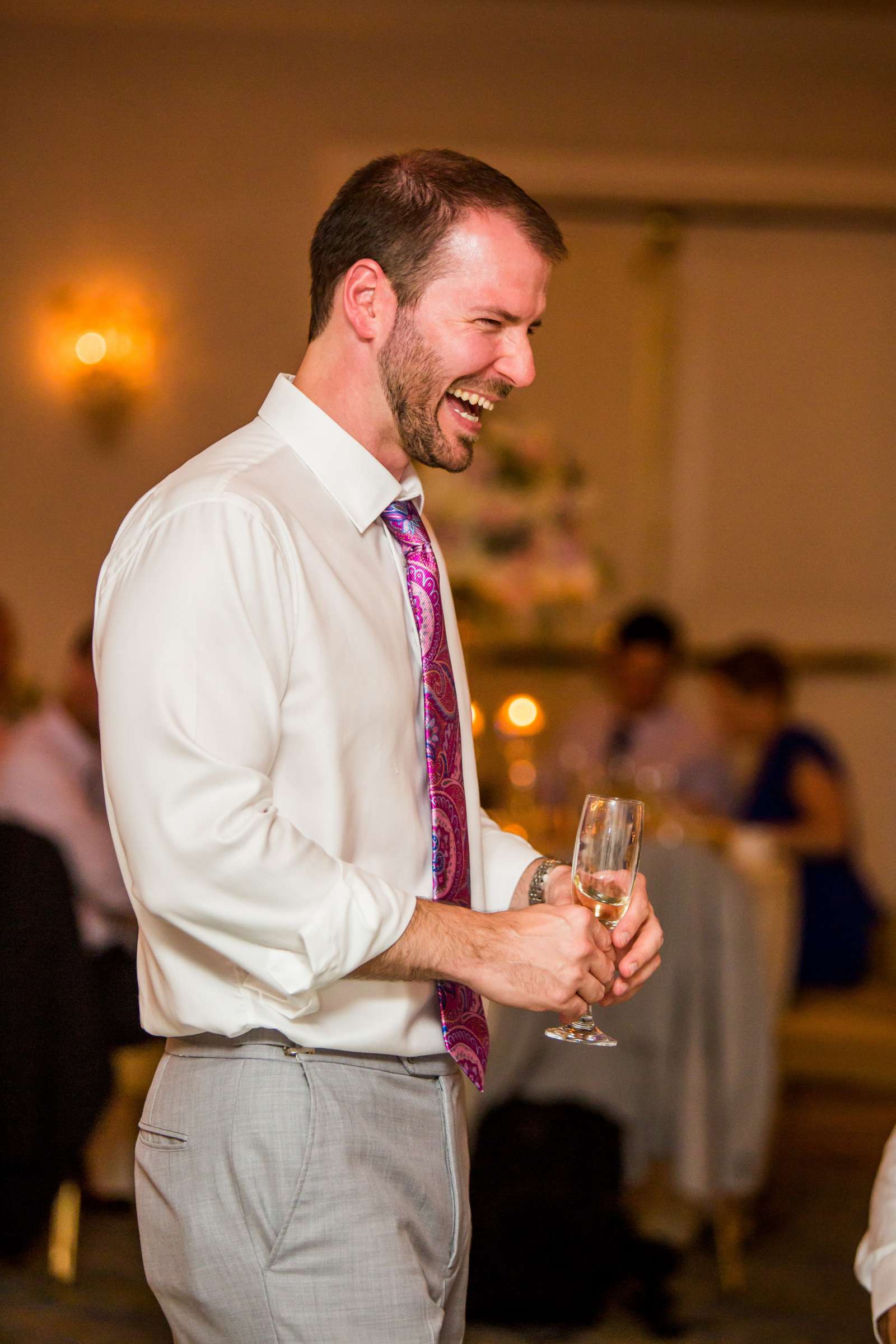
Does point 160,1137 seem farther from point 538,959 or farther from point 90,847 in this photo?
point 90,847

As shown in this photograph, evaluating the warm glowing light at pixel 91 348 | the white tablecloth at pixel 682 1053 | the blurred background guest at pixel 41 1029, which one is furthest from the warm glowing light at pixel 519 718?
the warm glowing light at pixel 91 348

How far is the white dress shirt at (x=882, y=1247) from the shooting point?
155 cm

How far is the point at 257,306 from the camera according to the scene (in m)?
5.35

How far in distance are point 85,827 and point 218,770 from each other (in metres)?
2.29

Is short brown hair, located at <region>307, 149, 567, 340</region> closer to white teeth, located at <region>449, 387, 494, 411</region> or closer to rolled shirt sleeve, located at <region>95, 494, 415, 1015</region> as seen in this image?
white teeth, located at <region>449, 387, 494, 411</region>

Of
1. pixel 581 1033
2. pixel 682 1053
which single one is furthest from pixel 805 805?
pixel 581 1033

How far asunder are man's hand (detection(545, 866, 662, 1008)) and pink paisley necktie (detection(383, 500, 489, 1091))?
11cm

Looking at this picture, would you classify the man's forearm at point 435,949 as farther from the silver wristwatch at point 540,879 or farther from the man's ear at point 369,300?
the man's ear at point 369,300

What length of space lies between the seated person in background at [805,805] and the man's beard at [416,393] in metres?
3.25

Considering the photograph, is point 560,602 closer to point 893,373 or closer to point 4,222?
point 893,373

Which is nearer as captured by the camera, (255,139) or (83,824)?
(83,824)

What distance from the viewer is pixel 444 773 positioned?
135 cm

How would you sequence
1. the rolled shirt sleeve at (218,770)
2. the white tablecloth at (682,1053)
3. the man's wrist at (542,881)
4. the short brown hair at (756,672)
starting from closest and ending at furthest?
the rolled shirt sleeve at (218,770), the man's wrist at (542,881), the white tablecloth at (682,1053), the short brown hair at (756,672)

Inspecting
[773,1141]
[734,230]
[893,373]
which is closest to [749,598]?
[893,373]
